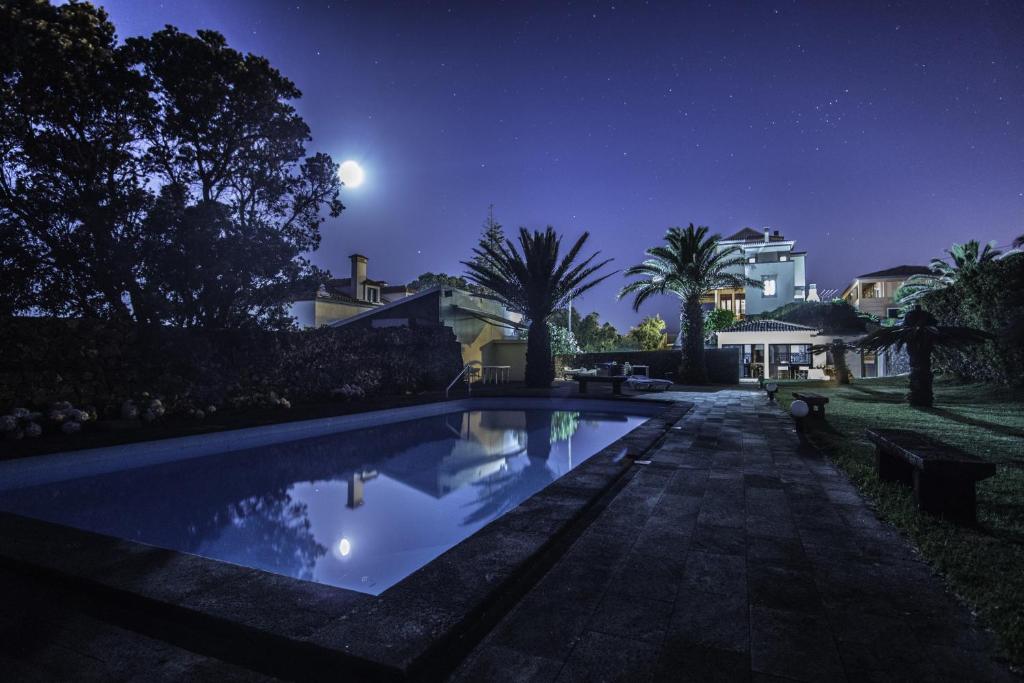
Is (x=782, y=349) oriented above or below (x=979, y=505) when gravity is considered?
above

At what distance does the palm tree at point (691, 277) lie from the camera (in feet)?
75.8

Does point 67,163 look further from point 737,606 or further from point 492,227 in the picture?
point 492,227

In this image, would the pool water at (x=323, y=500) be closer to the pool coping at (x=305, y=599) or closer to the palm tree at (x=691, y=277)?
the pool coping at (x=305, y=599)

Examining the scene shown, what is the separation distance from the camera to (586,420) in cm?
1339

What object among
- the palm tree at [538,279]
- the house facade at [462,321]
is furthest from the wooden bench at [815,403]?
the house facade at [462,321]

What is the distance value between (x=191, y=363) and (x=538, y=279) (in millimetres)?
12646

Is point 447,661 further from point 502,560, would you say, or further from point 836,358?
point 836,358

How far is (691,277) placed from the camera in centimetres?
2334

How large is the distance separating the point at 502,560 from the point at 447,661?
945mm

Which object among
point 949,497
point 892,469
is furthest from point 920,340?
point 949,497

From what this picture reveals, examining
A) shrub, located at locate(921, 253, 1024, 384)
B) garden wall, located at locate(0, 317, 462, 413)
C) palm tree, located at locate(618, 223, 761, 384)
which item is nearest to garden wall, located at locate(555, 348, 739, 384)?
palm tree, located at locate(618, 223, 761, 384)

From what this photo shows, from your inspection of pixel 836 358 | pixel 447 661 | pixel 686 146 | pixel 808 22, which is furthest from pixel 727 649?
pixel 686 146

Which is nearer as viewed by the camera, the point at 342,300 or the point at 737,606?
the point at 737,606

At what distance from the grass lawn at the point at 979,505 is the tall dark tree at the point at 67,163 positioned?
13.8 meters
